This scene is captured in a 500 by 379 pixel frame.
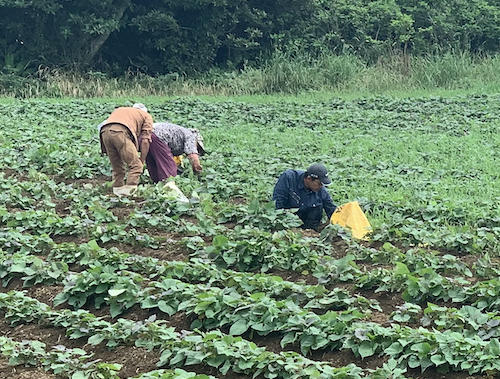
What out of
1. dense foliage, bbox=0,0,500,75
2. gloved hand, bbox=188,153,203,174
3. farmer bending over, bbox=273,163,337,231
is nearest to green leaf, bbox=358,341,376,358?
farmer bending over, bbox=273,163,337,231

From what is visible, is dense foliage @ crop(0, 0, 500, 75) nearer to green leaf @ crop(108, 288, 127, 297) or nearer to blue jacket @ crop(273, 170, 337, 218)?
blue jacket @ crop(273, 170, 337, 218)

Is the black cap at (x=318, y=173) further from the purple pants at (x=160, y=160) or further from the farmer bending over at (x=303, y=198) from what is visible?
the purple pants at (x=160, y=160)

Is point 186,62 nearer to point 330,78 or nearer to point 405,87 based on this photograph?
point 330,78

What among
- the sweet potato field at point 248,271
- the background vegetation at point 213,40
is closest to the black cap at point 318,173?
the sweet potato field at point 248,271

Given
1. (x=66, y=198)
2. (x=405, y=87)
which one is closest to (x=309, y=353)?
(x=66, y=198)

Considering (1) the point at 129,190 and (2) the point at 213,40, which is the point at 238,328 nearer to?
(1) the point at 129,190

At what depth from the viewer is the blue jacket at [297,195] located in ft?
27.7

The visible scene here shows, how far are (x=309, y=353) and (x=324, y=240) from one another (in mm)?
2550

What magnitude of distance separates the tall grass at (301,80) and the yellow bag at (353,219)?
12388mm

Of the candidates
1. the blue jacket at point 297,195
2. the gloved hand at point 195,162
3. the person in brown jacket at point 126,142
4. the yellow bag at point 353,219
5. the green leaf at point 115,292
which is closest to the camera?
the green leaf at point 115,292

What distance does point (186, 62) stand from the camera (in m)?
26.2

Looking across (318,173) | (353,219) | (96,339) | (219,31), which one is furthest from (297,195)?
(219,31)

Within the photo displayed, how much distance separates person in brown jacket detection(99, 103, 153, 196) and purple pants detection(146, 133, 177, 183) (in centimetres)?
24

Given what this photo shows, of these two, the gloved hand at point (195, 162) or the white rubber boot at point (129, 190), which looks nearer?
the white rubber boot at point (129, 190)
